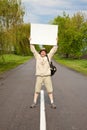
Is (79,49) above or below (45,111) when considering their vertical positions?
below

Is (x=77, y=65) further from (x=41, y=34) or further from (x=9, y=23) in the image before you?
(x=41, y=34)

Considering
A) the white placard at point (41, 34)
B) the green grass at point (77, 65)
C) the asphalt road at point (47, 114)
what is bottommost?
the green grass at point (77, 65)

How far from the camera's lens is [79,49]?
7631 centimetres

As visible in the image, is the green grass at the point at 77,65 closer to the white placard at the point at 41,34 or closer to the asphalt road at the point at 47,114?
the asphalt road at the point at 47,114

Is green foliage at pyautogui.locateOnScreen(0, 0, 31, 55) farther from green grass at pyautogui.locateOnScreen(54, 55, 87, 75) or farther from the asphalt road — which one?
the asphalt road

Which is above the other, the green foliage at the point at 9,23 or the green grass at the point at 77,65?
the green foliage at the point at 9,23

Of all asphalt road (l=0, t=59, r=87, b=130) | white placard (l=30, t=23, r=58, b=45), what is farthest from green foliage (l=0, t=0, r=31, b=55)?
white placard (l=30, t=23, r=58, b=45)

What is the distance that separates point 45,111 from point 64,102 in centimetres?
186

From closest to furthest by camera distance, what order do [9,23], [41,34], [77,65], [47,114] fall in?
[47,114] → [41,34] → [9,23] → [77,65]

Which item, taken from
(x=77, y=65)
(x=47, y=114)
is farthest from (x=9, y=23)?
(x=47, y=114)

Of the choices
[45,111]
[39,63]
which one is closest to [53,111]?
[45,111]

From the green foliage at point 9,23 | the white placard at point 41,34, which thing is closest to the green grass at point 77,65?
the green foliage at point 9,23

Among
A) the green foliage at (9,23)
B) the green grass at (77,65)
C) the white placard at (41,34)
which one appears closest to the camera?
the white placard at (41,34)

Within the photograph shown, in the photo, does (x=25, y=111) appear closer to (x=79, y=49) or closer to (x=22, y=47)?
(x=22, y=47)
